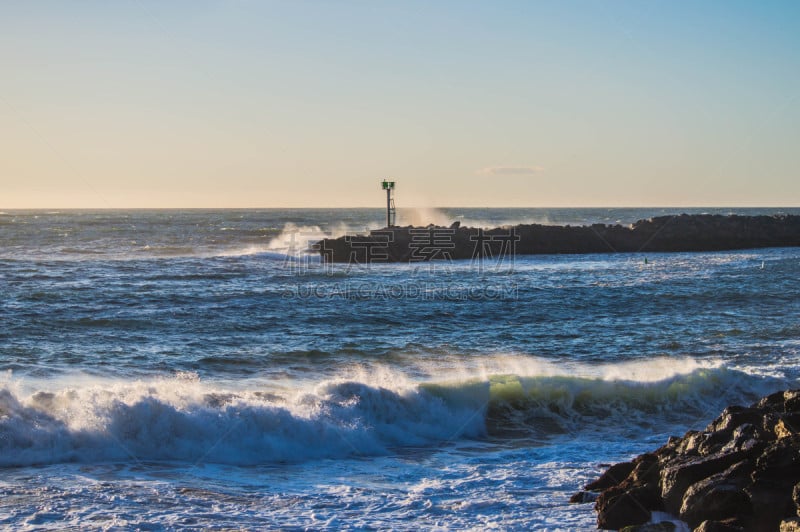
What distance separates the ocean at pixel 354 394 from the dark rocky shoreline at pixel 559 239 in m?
11.8

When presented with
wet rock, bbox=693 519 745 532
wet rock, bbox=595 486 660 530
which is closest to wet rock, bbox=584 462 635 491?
wet rock, bbox=595 486 660 530

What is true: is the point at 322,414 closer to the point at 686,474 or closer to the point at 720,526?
the point at 686,474

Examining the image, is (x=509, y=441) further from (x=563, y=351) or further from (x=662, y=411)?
(x=563, y=351)

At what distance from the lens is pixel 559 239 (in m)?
45.2

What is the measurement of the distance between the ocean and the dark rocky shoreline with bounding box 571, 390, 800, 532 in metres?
0.51

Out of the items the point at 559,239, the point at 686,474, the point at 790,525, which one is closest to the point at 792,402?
the point at 686,474

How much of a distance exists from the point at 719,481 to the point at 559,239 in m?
38.3

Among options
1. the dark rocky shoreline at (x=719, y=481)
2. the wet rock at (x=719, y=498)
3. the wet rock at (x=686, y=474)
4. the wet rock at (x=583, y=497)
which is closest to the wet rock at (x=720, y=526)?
the dark rocky shoreline at (x=719, y=481)

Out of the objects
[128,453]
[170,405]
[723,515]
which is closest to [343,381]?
[170,405]

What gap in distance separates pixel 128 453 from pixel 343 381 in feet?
12.4

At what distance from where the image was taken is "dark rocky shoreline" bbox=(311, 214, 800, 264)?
39.9 m

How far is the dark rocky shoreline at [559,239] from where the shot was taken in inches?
1572

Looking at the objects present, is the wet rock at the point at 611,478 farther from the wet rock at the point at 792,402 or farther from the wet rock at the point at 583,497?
the wet rock at the point at 792,402

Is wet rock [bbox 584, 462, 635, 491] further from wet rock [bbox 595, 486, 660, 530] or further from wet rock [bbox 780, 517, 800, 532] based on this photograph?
wet rock [bbox 780, 517, 800, 532]
